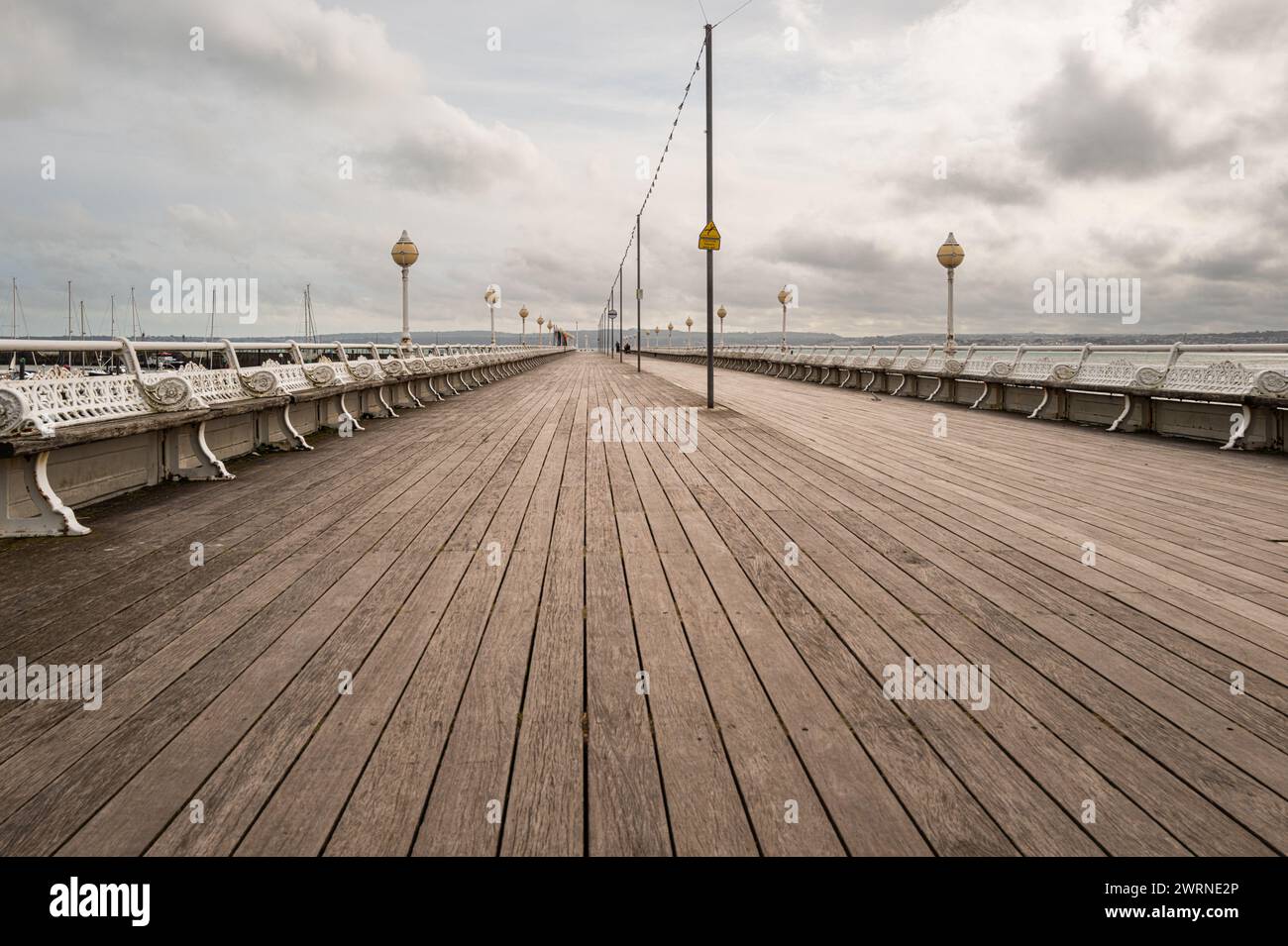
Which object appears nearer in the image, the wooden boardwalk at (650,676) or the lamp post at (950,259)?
the wooden boardwalk at (650,676)

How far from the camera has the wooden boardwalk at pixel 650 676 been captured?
1890 millimetres

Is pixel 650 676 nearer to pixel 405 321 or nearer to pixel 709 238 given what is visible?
pixel 709 238

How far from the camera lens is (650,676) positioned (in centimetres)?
272

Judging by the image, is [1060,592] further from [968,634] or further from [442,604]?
[442,604]

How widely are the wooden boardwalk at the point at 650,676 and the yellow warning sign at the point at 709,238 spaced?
831 cm

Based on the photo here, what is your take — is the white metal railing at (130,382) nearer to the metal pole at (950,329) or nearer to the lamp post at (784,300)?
the metal pole at (950,329)

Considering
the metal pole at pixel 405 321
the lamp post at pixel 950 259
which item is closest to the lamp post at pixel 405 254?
the metal pole at pixel 405 321

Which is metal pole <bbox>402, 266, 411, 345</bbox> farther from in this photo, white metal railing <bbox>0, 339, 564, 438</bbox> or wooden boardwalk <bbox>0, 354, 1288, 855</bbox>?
wooden boardwalk <bbox>0, 354, 1288, 855</bbox>

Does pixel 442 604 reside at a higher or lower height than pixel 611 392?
lower

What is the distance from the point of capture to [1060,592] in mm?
3645

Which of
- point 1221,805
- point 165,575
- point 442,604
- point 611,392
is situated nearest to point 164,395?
point 165,575

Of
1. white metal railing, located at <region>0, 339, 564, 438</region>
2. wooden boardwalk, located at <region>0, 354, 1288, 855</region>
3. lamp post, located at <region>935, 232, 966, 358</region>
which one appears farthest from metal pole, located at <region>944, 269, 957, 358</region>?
white metal railing, located at <region>0, 339, 564, 438</region>

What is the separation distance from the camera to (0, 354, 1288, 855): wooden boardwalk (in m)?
1.89
